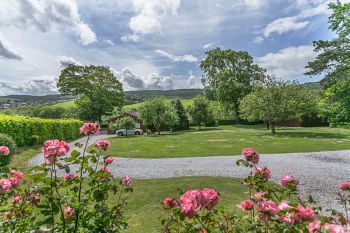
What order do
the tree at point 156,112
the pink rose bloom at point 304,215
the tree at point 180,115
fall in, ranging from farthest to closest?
the tree at point 180,115
the tree at point 156,112
the pink rose bloom at point 304,215

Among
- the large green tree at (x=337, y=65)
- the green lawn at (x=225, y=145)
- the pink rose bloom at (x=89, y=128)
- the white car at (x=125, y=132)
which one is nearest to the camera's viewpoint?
the pink rose bloom at (x=89, y=128)

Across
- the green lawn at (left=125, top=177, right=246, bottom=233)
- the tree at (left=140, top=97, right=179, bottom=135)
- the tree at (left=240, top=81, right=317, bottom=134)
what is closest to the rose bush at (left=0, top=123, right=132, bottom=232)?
the green lawn at (left=125, top=177, right=246, bottom=233)

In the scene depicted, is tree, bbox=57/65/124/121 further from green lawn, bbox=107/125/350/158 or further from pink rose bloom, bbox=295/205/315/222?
pink rose bloom, bbox=295/205/315/222

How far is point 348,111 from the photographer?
12.5 meters

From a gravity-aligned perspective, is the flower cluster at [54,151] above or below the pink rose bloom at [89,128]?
below

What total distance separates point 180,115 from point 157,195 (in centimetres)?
4334

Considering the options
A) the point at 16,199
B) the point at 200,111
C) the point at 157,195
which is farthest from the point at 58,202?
the point at 200,111

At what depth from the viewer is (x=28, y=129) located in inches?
829

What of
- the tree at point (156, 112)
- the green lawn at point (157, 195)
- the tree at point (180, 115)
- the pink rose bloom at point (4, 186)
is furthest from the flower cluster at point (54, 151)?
the tree at point (180, 115)

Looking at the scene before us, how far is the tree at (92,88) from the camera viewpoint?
5631 centimetres

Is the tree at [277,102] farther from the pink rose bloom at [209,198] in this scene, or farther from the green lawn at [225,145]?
the pink rose bloom at [209,198]

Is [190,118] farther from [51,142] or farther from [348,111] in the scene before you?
[51,142]

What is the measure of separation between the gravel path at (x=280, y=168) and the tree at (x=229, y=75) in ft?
114

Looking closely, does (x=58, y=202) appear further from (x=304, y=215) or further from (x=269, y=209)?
(x=304, y=215)
